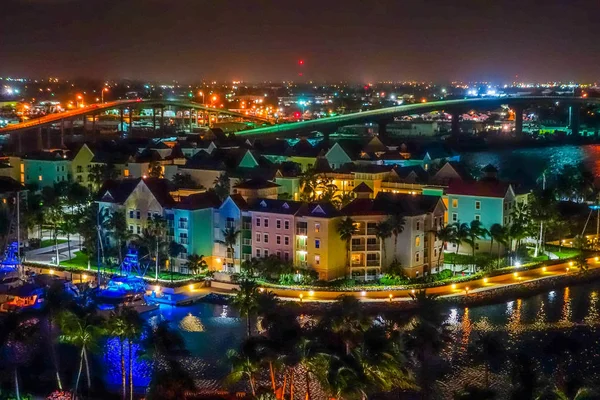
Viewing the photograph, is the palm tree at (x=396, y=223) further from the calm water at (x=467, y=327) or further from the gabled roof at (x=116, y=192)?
the gabled roof at (x=116, y=192)

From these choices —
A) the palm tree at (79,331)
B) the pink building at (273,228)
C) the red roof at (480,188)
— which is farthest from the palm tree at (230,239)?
the palm tree at (79,331)

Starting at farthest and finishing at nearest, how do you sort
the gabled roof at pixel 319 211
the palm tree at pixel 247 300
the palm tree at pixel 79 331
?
1. the gabled roof at pixel 319 211
2. the palm tree at pixel 247 300
3. the palm tree at pixel 79 331

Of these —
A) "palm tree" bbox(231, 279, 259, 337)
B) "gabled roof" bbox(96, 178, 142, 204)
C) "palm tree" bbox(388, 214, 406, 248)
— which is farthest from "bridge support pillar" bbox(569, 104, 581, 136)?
"palm tree" bbox(231, 279, 259, 337)

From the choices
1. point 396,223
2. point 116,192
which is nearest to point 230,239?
point 396,223

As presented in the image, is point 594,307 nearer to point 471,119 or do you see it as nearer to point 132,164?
point 132,164

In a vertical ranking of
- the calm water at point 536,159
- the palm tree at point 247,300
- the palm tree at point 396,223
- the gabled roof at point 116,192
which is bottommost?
the palm tree at point 247,300

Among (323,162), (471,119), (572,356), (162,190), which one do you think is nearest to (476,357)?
(572,356)
